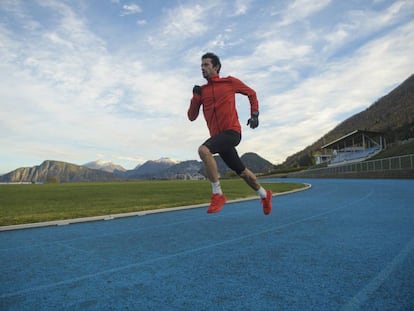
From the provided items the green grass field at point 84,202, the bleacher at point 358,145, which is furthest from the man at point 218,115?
the bleacher at point 358,145

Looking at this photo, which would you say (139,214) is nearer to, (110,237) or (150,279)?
(110,237)

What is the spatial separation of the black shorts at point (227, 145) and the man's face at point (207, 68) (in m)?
0.90

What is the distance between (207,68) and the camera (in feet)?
15.0

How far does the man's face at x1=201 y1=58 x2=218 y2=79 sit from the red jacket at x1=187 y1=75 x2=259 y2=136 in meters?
0.07

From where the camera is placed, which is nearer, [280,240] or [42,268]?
[42,268]

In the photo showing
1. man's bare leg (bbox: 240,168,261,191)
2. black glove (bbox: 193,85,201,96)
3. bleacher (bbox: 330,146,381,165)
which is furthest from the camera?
bleacher (bbox: 330,146,381,165)

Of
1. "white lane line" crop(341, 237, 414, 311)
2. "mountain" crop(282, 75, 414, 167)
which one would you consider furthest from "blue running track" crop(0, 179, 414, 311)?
"mountain" crop(282, 75, 414, 167)

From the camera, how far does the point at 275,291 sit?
110 inches

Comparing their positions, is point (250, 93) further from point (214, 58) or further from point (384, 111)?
point (384, 111)

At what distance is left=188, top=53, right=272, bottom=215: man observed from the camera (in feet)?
14.2

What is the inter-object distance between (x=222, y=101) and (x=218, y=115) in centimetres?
20

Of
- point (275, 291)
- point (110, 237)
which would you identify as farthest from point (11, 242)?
point (275, 291)

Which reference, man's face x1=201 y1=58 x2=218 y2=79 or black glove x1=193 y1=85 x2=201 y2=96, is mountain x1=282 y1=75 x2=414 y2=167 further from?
black glove x1=193 y1=85 x2=201 y2=96

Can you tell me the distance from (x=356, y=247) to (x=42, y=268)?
398 cm
